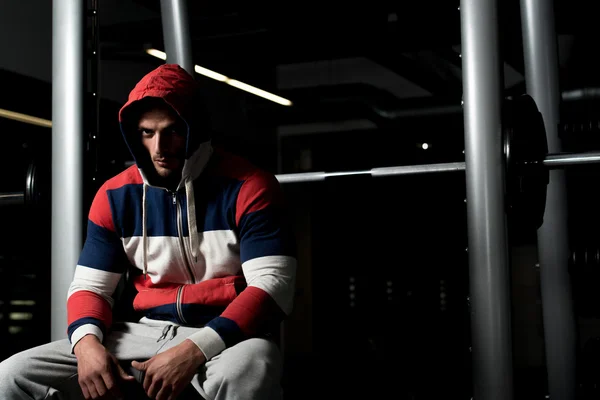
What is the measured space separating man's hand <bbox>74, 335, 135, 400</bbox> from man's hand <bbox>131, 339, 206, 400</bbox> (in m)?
0.08

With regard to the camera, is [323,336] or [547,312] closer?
[547,312]

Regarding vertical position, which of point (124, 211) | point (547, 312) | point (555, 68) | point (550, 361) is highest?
point (555, 68)

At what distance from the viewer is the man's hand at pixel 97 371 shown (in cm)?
108

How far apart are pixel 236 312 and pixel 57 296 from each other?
25.3 inches

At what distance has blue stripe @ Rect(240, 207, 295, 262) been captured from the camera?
46.0 inches

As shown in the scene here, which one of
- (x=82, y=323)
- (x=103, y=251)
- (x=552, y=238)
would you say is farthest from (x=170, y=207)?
(x=552, y=238)

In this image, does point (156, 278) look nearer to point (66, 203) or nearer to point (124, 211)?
point (124, 211)

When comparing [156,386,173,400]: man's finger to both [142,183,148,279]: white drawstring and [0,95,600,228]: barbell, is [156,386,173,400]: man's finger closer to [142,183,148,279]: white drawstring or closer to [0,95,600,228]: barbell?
[142,183,148,279]: white drawstring

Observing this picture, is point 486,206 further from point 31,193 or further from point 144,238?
point 31,193

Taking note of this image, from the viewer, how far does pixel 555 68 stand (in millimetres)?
1588

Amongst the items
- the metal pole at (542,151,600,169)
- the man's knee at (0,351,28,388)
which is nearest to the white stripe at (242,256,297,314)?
the man's knee at (0,351,28,388)

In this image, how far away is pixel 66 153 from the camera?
5.04ft

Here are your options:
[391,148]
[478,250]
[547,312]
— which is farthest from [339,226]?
[478,250]

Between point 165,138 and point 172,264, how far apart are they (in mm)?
251
